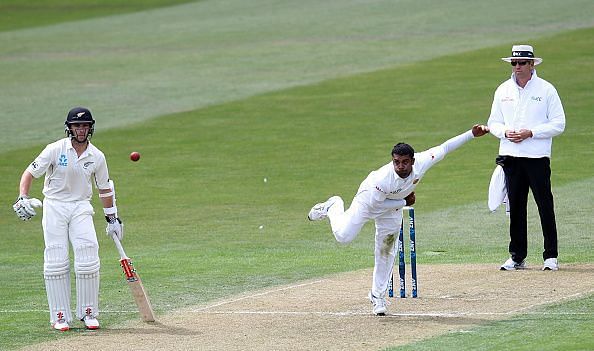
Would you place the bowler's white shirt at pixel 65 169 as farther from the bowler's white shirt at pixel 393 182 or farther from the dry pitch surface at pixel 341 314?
the bowler's white shirt at pixel 393 182

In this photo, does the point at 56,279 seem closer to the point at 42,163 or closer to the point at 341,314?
the point at 42,163

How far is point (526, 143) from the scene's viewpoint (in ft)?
40.5

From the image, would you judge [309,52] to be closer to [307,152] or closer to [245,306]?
[307,152]

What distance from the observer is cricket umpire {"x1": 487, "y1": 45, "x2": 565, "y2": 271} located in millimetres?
12328

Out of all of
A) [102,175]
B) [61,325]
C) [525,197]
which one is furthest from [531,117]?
[61,325]

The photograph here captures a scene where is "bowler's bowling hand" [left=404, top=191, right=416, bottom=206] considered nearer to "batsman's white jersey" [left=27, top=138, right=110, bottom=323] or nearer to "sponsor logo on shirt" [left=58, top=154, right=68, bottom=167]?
"batsman's white jersey" [left=27, top=138, right=110, bottom=323]

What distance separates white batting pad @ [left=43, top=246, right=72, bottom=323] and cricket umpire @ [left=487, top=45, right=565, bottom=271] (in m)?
4.60

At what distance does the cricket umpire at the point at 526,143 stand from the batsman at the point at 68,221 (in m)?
4.29

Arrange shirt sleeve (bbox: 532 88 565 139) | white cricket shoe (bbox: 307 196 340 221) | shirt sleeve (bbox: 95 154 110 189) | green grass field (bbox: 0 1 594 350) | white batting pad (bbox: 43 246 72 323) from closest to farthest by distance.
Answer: white batting pad (bbox: 43 246 72 323), shirt sleeve (bbox: 95 154 110 189), white cricket shoe (bbox: 307 196 340 221), shirt sleeve (bbox: 532 88 565 139), green grass field (bbox: 0 1 594 350)

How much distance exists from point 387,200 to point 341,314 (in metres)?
1.13

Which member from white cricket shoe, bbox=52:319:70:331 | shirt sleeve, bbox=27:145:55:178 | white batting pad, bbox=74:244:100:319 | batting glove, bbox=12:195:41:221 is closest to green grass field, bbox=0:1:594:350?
white cricket shoe, bbox=52:319:70:331

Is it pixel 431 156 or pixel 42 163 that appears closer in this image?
pixel 431 156

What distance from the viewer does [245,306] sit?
11.4 meters

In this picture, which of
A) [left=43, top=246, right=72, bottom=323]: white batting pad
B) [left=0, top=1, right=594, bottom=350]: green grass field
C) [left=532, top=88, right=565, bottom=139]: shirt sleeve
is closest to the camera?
[left=43, top=246, right=72, bottom=323]: white batting pad
